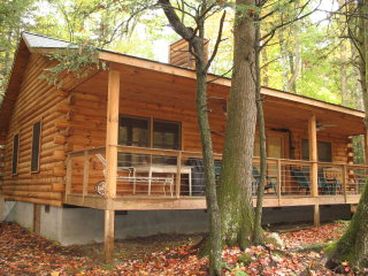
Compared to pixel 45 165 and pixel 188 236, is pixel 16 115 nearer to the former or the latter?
pixel 45 165

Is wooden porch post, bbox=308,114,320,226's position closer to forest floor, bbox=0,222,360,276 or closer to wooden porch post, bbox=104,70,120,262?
forest floor, bbox=0,222,360,276

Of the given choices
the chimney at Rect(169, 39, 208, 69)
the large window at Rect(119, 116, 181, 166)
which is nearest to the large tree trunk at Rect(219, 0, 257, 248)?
the large window at Rect(119, 116, 181, 166)

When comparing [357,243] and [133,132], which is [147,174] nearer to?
[133,132]

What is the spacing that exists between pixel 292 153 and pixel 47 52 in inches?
376

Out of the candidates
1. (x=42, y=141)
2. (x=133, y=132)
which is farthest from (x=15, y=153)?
(x=133, y=132)

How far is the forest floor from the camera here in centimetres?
608

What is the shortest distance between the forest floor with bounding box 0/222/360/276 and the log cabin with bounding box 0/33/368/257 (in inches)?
22.2

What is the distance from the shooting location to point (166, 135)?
38.6 feet

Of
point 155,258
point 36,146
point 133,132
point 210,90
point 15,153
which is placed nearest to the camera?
point 155,258

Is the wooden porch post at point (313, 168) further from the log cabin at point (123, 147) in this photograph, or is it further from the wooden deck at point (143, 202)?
the wooden deck at point (143, 202)

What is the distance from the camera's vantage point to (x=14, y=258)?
8.45 meters

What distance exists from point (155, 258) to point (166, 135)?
15.6 feet

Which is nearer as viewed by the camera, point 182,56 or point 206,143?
point 206,143

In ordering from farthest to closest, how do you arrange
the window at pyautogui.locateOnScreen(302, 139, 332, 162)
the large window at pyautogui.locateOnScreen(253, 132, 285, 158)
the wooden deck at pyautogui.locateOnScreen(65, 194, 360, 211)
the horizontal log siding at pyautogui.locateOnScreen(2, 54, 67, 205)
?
the window at pyautogui.locateOnScreen(302, 139, 332, 162), the large window at pyautogui.locateOnScreen(253, 132, 285, 158), the horizontal log siding at pyautogui.locateOnScreen(2, 54, 67, 205), the wooden deck at pyautogui.locateOnScreen(65, 194, 360, 211)
